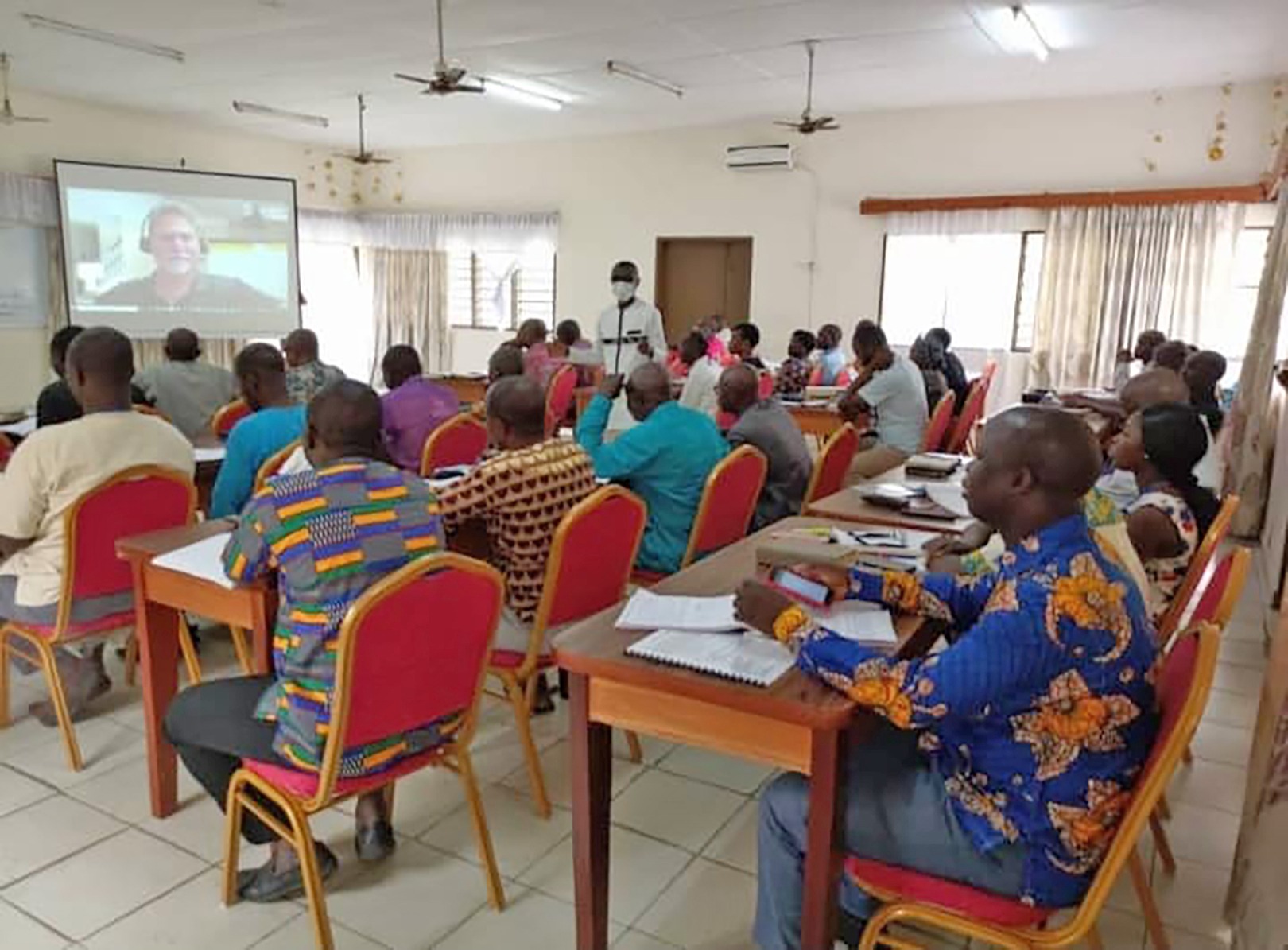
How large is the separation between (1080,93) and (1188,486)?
586 centimetres

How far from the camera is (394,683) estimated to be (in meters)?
1.62

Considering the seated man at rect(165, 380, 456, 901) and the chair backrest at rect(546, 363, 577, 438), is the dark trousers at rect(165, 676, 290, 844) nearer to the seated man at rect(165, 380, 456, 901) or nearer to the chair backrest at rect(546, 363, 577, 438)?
the seated man at rect(165, 380, 456, 901)

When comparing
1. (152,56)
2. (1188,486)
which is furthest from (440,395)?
(152,56)

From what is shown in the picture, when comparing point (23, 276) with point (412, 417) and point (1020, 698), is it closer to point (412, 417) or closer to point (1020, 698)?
point (412, 417)

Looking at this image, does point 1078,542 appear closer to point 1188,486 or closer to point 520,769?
point 1188,486

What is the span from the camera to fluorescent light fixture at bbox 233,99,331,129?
7.84 meters

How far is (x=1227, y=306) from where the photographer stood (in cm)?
684

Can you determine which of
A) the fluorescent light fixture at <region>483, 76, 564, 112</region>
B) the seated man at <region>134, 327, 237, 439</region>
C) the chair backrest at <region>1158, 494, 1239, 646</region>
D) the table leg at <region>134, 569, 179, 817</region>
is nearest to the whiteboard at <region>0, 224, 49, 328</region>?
the fluorescent light fixture at <region>483, 76, 564, 112</region>

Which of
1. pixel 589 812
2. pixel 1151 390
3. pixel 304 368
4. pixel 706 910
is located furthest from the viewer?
pixel 304 368

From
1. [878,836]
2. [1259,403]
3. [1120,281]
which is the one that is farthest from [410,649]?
[1120,281]

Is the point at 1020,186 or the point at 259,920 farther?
the point at 1020,186

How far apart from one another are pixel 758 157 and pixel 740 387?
5.51 m

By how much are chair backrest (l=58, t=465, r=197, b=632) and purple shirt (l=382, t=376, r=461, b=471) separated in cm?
132

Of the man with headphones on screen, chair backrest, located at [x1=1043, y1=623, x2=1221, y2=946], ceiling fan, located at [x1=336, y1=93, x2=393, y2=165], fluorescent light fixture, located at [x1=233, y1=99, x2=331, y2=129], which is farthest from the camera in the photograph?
the man with headphones on screen
